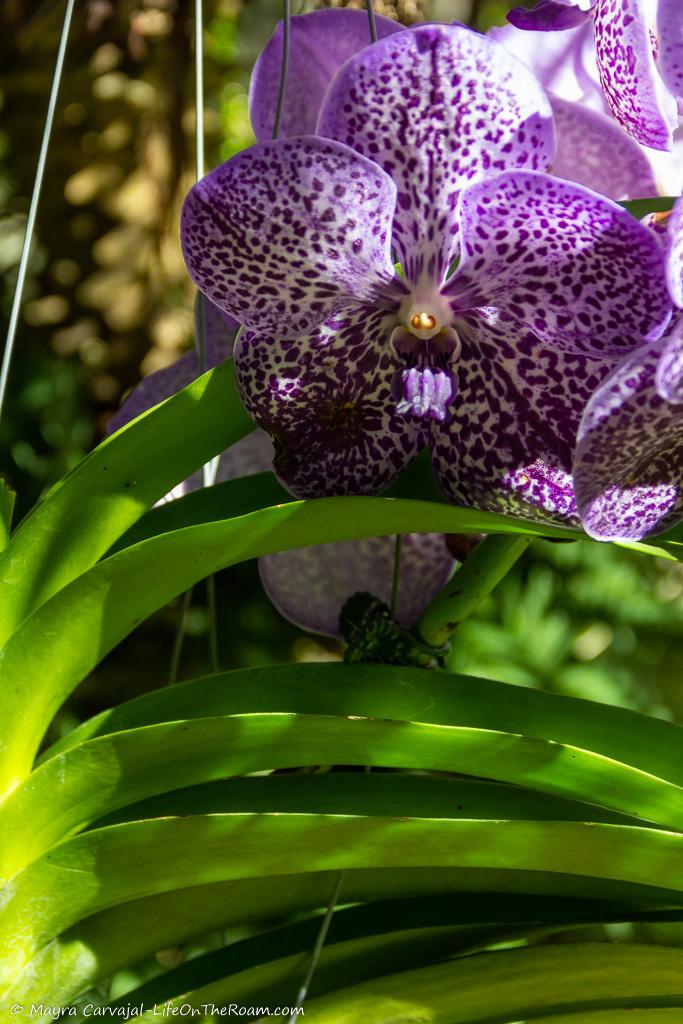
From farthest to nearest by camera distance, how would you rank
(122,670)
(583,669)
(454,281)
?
1. (122,670)
2. (583,669)
3. (454,281)

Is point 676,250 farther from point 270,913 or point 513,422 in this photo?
point 270,913

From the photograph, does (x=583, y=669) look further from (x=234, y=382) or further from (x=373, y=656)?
(x=234, y=382)

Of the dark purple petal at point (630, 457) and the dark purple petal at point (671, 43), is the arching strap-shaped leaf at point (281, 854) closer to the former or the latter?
the dark purple petal at point (630, 457)

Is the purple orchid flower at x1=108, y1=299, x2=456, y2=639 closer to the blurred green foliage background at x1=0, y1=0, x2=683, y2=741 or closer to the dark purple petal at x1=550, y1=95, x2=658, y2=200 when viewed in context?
the dark purple petal at x1=550, y1=95, x2=658, y2=200

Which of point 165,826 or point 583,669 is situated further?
point 583,669

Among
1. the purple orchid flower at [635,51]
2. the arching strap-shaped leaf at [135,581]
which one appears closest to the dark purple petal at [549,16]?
the purple orchid flower at [635,51]

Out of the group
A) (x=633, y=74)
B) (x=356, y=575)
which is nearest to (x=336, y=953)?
(x=356, y=575)

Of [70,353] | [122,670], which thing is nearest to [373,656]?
[122,670]
